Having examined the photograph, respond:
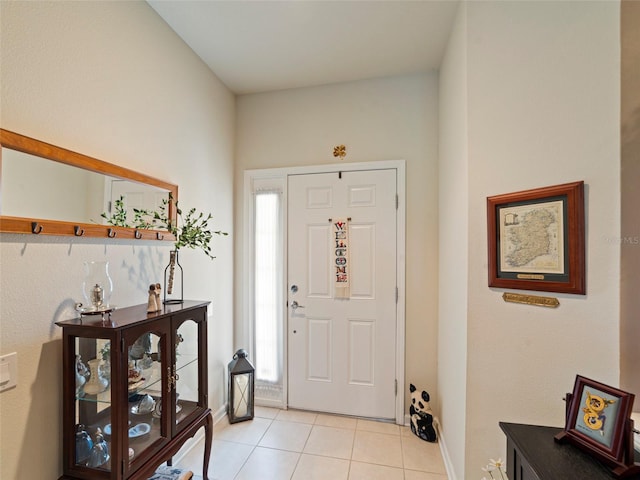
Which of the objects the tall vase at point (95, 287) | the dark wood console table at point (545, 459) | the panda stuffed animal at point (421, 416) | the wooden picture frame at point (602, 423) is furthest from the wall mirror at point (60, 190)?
the panda stuffed animal at point (421, 416)

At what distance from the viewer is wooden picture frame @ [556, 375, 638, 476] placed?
2.98ft

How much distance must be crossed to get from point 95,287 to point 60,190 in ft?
1.48

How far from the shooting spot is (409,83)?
8.11 feet

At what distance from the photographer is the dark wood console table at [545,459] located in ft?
2.98

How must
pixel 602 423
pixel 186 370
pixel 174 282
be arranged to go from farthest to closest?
pixel 174 282 < pixel 186 370 < pixel 602 423

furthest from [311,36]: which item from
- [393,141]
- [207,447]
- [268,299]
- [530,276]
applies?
[207,447]

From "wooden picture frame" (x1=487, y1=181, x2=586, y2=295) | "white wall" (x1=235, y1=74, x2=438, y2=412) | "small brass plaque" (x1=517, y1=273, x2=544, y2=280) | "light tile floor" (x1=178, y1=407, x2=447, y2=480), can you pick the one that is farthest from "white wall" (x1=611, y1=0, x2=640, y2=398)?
"light tile floor" (x1=178, y1=407, x2=447, y2=480)

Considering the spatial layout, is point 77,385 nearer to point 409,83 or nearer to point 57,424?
point 57,424

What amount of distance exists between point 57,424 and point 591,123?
2.72 m

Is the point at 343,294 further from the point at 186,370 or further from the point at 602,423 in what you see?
the point at 602,423

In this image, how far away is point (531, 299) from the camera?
4.59ft

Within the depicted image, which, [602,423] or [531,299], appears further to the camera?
[531,299]

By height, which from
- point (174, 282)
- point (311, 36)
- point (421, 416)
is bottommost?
point (421, 416)

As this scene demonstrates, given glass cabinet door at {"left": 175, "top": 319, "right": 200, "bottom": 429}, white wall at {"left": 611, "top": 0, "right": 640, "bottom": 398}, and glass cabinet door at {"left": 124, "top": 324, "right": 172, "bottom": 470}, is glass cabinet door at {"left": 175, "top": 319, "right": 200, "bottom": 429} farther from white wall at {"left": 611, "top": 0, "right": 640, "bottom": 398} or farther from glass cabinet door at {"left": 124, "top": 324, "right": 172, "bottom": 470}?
white wall at {"left": 611, "top": 0, "right": 640, "bottom": 398}
